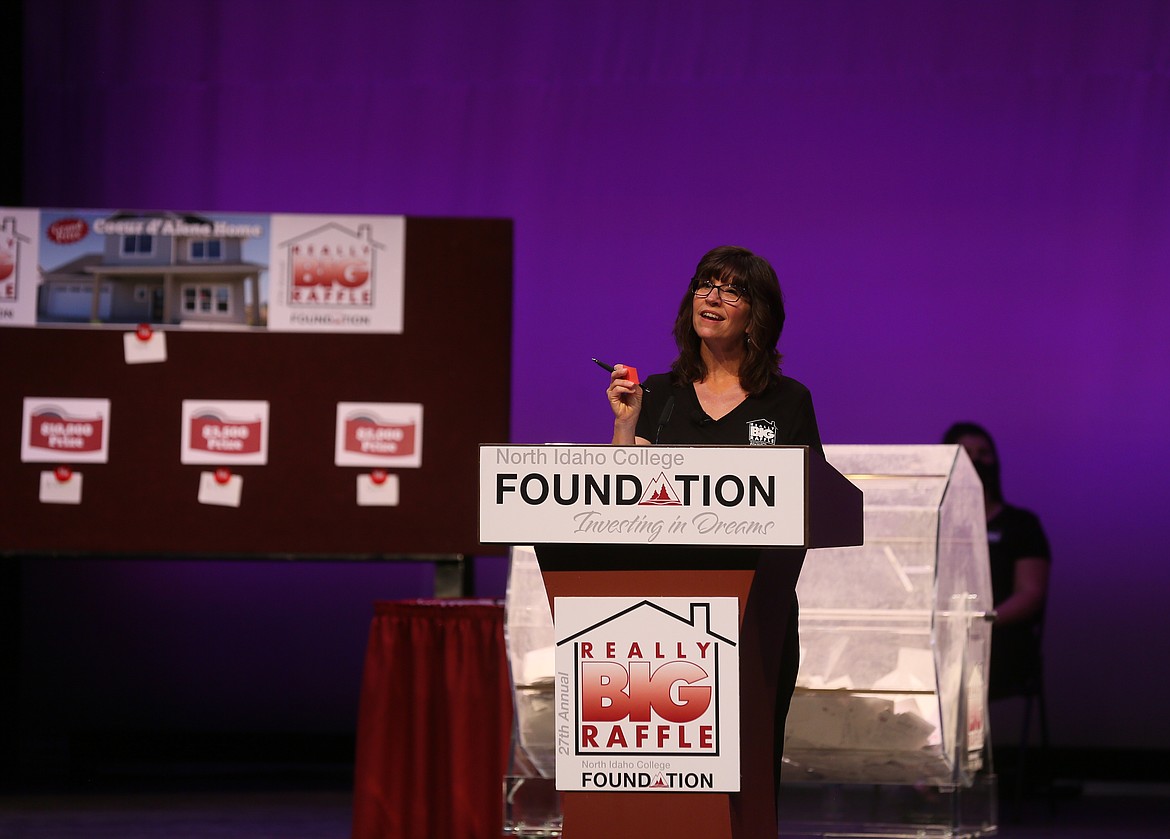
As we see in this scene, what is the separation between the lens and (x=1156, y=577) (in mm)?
5883

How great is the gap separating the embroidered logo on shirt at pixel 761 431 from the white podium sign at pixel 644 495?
375mm

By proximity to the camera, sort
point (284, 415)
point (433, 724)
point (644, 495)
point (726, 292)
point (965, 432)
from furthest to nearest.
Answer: point (965, 432), point (284, 415), point (433, 724), point (726, 292), point (644, 495)

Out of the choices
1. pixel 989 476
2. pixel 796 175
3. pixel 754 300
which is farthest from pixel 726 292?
pixel 796 175

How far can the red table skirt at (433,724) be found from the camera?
399 cm

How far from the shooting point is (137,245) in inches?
188

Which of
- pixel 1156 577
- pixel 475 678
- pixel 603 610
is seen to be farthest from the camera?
pixel 1156 577

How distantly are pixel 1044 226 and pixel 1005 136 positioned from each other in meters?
0.39

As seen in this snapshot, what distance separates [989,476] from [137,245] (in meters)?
3.13

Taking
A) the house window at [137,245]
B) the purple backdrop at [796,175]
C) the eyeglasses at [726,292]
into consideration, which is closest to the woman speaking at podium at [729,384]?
the eyeglasses at [726,292]

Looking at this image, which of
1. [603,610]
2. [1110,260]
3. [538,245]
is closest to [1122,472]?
[1110,260]

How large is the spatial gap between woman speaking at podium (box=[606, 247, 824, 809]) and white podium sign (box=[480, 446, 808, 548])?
0.29 m

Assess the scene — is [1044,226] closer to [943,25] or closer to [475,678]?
[943,25]

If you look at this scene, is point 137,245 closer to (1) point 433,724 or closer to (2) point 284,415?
(2) point 284,415

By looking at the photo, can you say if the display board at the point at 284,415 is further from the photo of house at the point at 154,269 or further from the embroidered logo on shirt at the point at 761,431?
the embroidered logo on shirt at the point at 761,431
